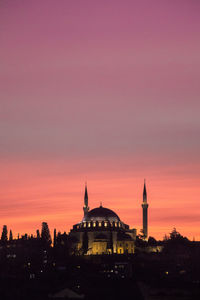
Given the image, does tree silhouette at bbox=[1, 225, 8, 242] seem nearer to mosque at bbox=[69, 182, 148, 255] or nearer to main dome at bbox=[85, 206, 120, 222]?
mosque at bbox=[69, 182, 148, 255]

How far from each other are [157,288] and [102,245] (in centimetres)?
9205

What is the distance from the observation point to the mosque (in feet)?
589

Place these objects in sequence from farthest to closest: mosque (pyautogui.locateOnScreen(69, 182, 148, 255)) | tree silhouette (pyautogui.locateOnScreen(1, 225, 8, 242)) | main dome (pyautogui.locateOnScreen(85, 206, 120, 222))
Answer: main dome (pyautogui.locateOnScreen(85, 206, 120, 222)), mosque (pyautogui.locateOnScreen(69, 182, 148, 255)), tree silhouette (pyautogui.locateOnScreen(1, 225, 8, 242))

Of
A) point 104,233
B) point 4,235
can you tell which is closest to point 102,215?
point 104,233

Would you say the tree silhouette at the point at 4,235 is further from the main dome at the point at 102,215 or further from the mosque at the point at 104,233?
the main dome at the point at 102,215

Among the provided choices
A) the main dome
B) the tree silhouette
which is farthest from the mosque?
the tree silhouette

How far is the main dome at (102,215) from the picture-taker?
631ft

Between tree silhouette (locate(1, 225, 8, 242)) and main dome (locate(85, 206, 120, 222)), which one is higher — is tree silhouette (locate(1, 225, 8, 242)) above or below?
below

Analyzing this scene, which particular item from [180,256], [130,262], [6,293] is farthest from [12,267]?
[180,256]

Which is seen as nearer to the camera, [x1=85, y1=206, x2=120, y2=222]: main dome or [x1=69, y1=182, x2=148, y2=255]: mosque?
[x1=69, y1=182, x2=148, y2=255]: mosque

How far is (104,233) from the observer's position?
186 metres

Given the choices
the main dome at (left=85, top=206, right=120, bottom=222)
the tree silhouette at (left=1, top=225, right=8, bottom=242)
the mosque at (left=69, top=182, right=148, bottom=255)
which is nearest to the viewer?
the tree silhouette at (left=1, top=225, right=8, bottom=242)

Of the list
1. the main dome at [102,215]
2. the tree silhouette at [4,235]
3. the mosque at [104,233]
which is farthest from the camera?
the main dome at [102,215]

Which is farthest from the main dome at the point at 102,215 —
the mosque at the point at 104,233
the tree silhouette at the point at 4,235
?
the tree silhouette at the point at 4,235
